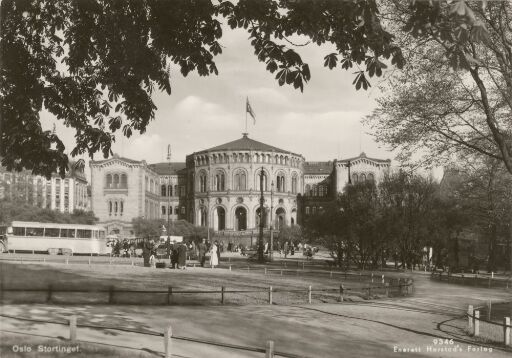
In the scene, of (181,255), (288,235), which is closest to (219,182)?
(288,235)

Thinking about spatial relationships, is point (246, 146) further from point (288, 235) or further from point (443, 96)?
point (443, 96)

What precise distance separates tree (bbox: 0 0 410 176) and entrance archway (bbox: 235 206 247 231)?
71988mm

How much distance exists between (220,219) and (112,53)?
7498 centimetres

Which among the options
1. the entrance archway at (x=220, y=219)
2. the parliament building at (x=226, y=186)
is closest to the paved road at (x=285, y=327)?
the parliament building at (x=226, y=186)

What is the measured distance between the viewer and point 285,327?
11.8 metres

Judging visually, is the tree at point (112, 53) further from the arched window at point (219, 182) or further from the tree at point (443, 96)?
the arched window at point (219, 182)

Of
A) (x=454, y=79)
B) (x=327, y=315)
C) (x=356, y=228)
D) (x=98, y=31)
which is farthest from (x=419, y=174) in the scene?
(x=98, y=31)

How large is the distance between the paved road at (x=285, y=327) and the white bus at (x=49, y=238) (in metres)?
30.6

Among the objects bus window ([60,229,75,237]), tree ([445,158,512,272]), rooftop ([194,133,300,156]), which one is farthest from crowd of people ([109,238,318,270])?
rooftop ([194,133,300,156])

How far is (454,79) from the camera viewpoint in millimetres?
17203

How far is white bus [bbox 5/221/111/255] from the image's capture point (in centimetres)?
4175

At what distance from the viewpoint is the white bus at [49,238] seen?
4175 centimetres

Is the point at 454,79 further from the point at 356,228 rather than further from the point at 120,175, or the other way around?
the point at 120,175

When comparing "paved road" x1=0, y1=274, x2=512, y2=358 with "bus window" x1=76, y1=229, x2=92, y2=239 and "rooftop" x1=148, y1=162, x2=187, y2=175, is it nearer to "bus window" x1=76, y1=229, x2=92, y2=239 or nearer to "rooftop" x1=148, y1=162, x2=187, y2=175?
"bus window" x1=76, y1=229, x2=92, y2=239
